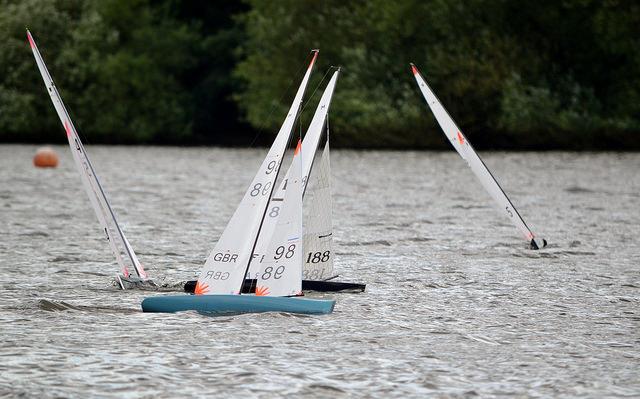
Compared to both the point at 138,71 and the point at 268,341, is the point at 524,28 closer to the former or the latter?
the point at 138,71

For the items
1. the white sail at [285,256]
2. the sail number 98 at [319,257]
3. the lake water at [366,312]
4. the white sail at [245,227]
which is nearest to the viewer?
the lake water at [366,312]

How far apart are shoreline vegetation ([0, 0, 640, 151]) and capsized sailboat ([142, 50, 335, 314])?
35069mm

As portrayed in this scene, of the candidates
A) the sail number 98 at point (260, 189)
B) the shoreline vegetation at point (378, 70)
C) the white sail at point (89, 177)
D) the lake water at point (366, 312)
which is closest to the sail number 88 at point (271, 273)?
the lake water at point (366, 312)

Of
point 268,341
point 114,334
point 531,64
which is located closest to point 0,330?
point 114,334

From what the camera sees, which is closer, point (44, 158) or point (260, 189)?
point (260, 189)

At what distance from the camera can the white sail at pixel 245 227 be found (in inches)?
Result: 460

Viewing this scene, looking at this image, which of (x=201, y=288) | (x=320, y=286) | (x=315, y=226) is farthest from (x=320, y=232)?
(x=201, y=288)

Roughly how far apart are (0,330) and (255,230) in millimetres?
2349

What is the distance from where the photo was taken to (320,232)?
42.7 ft

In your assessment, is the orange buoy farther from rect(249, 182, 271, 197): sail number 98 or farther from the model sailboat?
rect(249, 182, 271, 197): sail number 98

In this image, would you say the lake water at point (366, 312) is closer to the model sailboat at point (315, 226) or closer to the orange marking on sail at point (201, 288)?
the model sailboat at point (315, 226)

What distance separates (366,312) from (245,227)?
138 cm

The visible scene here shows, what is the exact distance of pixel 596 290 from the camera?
45.4ft

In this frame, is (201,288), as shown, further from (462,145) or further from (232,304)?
(462,145)
